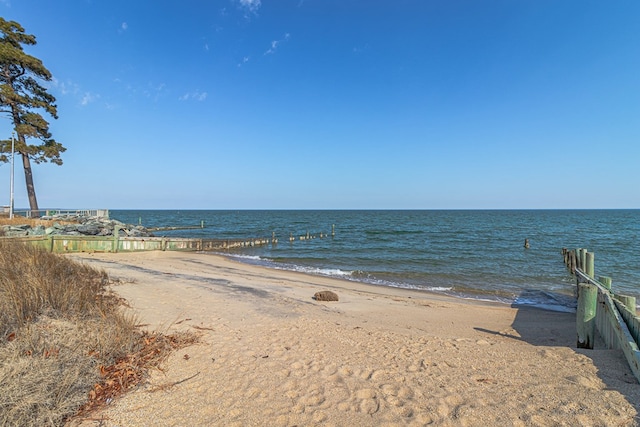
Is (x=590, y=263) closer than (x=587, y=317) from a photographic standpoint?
No

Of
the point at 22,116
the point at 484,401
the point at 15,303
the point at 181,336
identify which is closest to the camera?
the point at 484,401

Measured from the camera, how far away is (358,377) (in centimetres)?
454

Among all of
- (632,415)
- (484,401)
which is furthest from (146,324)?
(632,415)

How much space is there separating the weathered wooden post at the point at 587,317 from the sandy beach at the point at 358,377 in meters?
1.13

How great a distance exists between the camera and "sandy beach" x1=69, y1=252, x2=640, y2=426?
11.6ft

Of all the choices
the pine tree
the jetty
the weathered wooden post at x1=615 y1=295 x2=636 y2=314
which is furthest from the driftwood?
the pine tree

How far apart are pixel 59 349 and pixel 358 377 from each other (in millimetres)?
4149

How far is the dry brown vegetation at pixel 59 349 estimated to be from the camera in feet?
10.5

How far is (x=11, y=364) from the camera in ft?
11.3

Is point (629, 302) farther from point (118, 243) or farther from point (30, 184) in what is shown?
point (30, 184)

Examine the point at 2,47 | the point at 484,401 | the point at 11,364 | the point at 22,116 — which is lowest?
the point at 484,401

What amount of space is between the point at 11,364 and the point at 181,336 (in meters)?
2.54

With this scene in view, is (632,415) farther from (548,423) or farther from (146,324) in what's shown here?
(146,324)

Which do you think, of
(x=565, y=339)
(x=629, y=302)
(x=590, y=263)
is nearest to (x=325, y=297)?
(x=565, y=339)
